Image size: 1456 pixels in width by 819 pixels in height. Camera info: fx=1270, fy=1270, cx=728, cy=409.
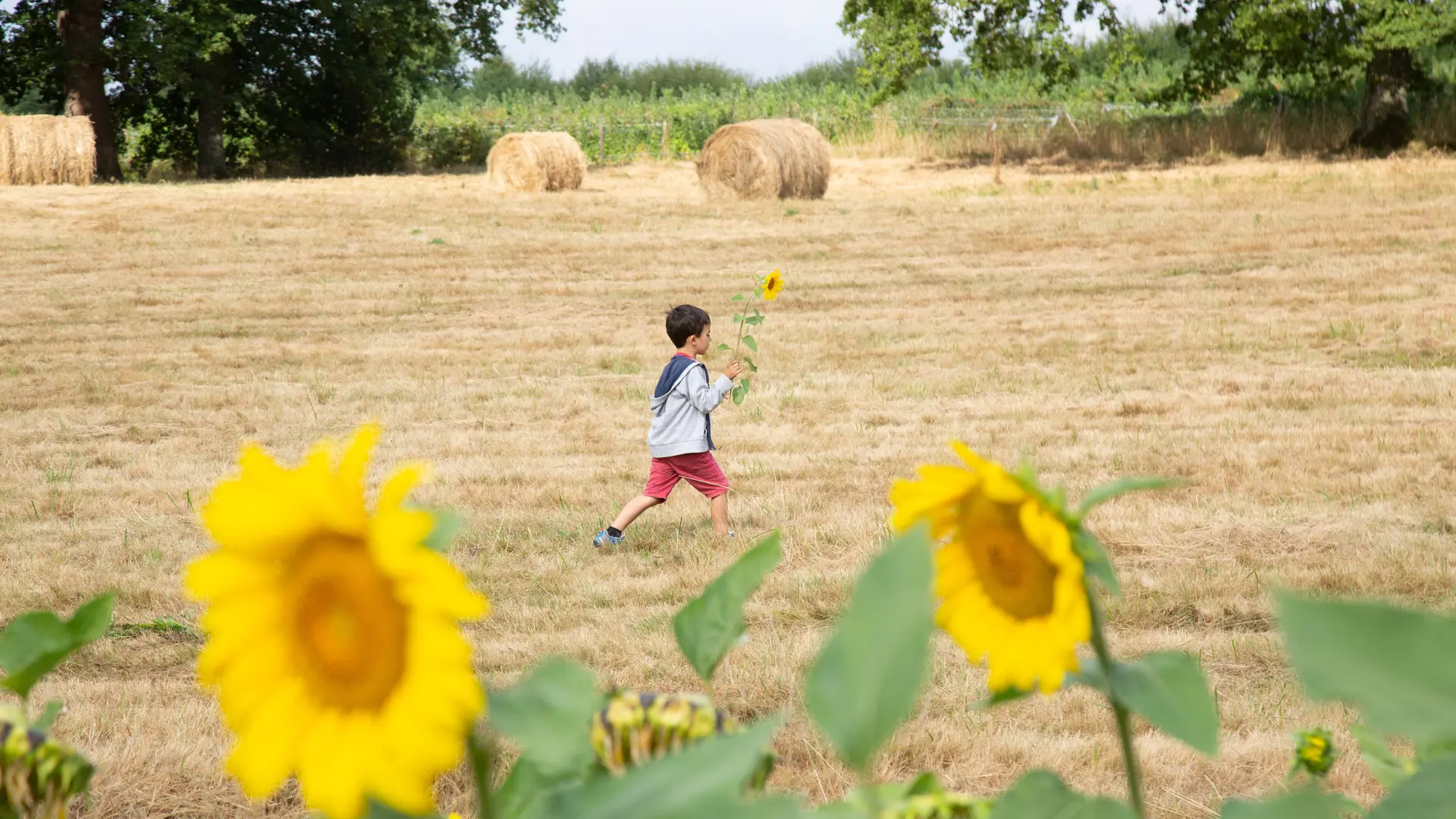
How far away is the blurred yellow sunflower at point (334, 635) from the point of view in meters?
0.38

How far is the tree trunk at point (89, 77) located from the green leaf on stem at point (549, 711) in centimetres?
2621

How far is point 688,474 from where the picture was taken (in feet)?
17.3

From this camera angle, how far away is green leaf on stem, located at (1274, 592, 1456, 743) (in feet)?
1.03

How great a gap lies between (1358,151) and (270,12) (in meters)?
20.6

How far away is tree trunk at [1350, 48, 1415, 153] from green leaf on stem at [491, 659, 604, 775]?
22835mm

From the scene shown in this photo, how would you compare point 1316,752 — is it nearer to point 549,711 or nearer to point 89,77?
point 549,711

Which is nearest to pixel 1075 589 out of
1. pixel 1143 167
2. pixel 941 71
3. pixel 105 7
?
pixel 1143 167

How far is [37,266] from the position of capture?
497 inches

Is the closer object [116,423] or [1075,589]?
[1075,589]

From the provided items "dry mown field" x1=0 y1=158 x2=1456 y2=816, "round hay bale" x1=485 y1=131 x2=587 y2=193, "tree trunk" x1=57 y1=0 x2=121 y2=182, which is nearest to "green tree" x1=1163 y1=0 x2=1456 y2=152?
"dry mown field" x1=0 y1=158 x2=1456 y2=816

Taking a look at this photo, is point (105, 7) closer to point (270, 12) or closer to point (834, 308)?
point (270, 12)

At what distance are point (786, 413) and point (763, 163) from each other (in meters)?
12.2

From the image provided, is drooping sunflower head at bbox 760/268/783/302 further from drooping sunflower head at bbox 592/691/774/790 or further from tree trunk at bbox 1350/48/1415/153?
tree trunk at bbox 1350/48/1415/153

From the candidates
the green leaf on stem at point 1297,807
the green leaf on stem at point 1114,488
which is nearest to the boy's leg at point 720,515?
the green leaf on stem at point 1114,488
